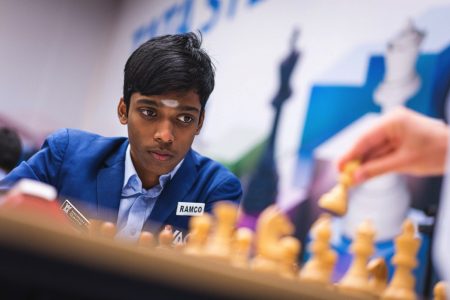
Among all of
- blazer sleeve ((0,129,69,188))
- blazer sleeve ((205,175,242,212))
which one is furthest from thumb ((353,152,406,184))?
blazer sleeve ((0,129,69,188))

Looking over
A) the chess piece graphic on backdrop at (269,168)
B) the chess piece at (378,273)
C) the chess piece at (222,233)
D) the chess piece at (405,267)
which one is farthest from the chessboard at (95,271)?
the chess piece graphic on backdrop at (269,168)

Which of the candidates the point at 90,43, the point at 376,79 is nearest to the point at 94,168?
the point at 376,79

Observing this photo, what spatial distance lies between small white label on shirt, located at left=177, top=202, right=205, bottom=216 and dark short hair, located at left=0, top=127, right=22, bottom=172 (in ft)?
5.31

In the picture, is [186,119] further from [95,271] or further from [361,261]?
[95,271]

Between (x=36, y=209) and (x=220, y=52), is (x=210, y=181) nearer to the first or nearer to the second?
(x=36, y=209)

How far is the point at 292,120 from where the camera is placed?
10.6 ft

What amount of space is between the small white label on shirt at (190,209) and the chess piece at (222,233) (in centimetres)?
47

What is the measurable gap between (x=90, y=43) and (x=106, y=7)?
0.37 metres

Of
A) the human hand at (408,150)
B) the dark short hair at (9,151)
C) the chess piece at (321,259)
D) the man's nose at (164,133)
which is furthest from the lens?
the dark short hair at (9,151)

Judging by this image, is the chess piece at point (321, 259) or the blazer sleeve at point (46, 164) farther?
the blazer sleeve at point (46, 164)

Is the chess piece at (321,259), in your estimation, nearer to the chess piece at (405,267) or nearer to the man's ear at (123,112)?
the chess piece at (405,267)

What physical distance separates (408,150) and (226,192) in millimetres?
1094

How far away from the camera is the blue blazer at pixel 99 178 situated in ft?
4.89

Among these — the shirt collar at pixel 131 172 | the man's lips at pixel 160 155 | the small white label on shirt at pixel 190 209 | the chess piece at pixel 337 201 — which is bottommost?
the small white label on shirt at pixel 190 209
